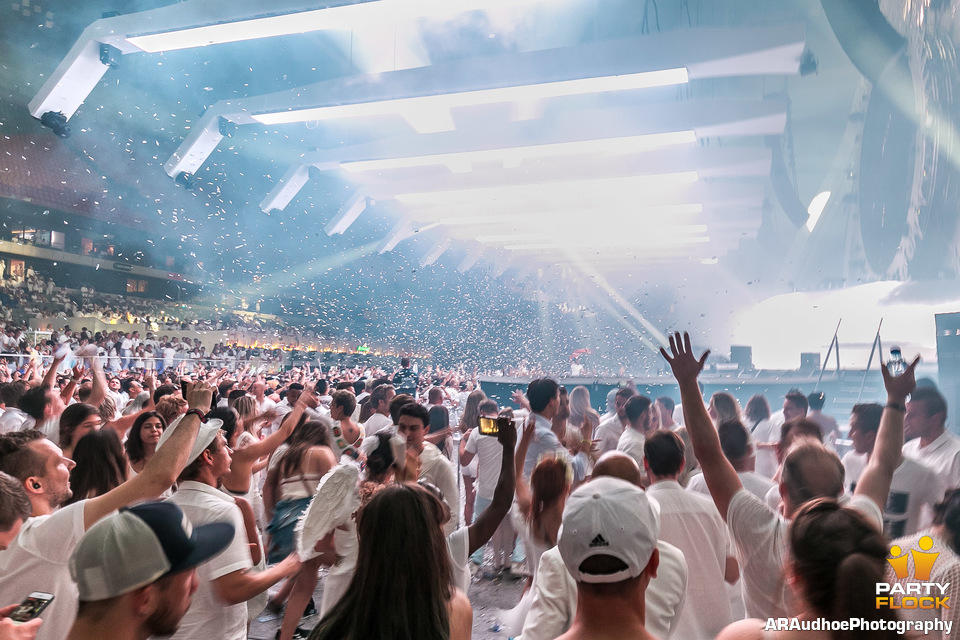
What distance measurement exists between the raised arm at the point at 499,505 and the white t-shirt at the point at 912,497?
175 centimetres

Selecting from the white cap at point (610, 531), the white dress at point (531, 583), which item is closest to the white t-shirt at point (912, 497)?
the white dress at point (531, 583)

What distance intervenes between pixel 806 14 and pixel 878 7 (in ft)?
2.34

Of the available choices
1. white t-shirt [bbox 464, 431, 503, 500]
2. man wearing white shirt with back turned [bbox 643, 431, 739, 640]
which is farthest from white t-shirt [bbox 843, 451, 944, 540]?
white t-shirt [bbox 464, 431, 503, 500]

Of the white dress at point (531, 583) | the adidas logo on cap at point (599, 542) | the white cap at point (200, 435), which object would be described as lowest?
the white dress at point (531, 583)

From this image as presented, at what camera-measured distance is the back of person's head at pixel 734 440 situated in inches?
114

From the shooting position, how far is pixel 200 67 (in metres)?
10.5

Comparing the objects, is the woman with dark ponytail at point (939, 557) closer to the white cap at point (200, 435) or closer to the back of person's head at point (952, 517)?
the back of person's head at point (952, 517)

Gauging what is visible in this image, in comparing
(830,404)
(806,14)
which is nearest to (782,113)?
(806,14)

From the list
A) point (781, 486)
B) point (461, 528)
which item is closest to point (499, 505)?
point (461, 528)

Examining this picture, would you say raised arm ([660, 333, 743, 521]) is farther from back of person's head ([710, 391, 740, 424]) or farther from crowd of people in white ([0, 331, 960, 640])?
back of person's head ([710, 391, 740, 424])

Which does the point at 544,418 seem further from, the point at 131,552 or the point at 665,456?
the point at 131,552

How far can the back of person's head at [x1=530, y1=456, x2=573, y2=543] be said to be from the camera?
8.59 ft

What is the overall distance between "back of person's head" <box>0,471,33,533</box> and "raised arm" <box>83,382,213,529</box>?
0.57 ft

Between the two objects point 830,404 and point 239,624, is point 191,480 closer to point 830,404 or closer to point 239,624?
point 239,624
